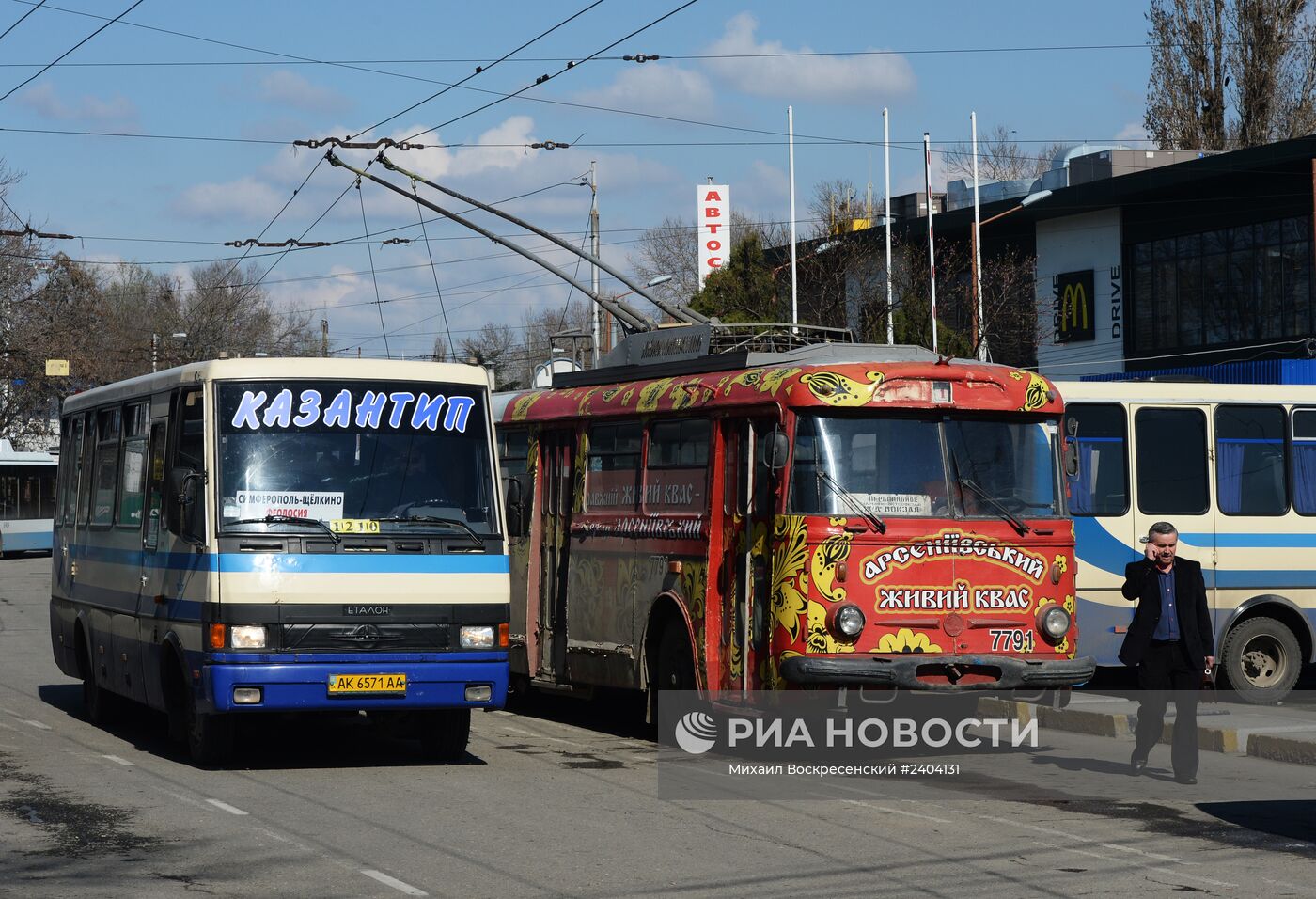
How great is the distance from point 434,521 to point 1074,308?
1255 inches

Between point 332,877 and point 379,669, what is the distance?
356 centimetres

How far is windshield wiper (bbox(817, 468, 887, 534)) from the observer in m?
12.1

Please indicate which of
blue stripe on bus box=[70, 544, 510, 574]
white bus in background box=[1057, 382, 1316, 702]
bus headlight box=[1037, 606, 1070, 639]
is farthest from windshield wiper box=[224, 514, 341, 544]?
white bus in background box=[1057, 382, 1316, 702]

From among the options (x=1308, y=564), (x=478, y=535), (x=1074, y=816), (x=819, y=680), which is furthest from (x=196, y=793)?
(x=1308, y=564)

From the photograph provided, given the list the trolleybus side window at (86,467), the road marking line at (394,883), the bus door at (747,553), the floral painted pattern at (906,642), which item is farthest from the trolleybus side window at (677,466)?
the road marking line at (394,883)

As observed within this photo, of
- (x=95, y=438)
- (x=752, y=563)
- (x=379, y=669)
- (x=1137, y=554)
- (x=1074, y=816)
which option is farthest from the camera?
(x=1137, y=554)

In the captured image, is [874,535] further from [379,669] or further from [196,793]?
[196,793]

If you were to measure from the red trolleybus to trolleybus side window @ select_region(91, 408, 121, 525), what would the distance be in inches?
151

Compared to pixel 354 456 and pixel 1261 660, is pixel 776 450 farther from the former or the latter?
pixel 1261 660

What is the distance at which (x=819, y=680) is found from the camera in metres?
11.7

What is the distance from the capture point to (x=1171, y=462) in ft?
56.1

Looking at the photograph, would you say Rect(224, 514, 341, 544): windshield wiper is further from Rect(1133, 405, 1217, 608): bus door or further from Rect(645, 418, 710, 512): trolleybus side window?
Rect(1133, 405, 1217, 608): bus door

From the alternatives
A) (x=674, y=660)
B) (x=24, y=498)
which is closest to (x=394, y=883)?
(x=674, y=660)

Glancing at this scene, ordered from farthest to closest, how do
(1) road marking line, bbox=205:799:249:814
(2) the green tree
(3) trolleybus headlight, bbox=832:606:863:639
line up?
(2) the green tree
(3) trolleybus headlight, bbox=832:606:863:639
(1) road marking line, bbox=205:799:249:814
